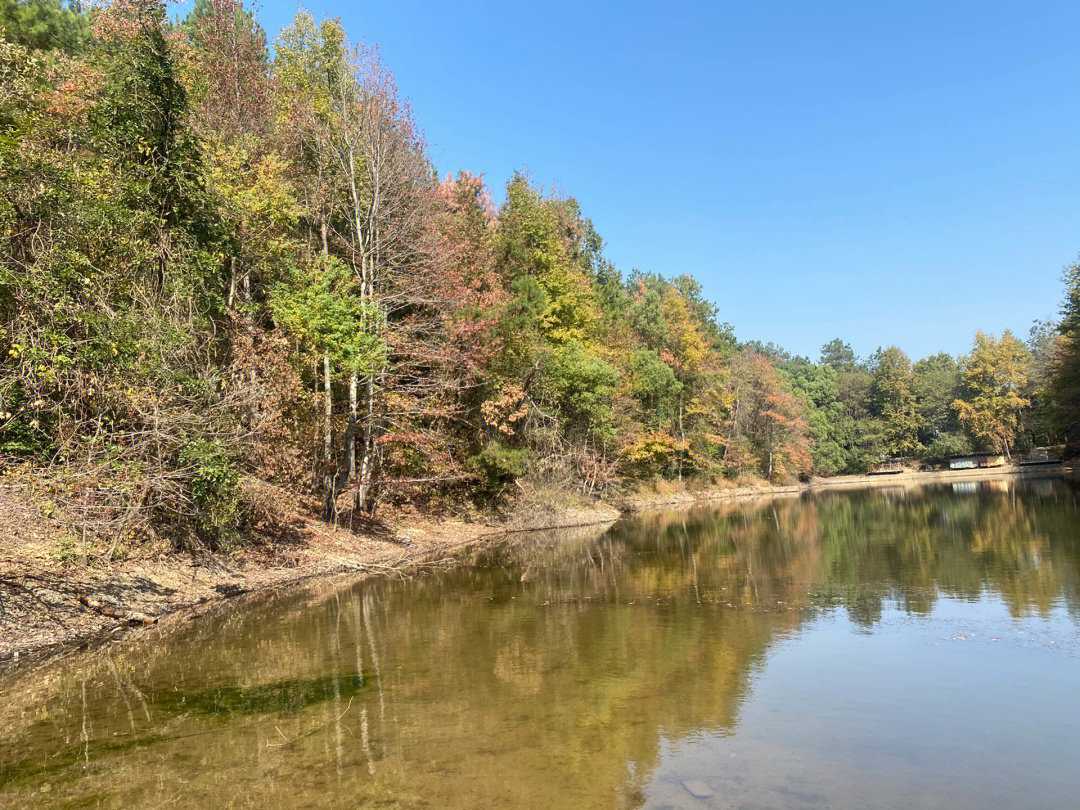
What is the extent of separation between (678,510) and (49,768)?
1470 inches

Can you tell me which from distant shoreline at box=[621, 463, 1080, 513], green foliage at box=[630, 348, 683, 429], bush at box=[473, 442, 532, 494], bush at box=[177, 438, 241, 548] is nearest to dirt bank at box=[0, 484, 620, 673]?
bush at box=[177, 438, 241, 548]

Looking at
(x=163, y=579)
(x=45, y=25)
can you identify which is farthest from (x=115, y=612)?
(x=45, y=25)

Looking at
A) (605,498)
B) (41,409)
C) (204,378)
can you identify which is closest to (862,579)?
(204,378)

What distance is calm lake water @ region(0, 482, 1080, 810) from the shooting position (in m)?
5.23

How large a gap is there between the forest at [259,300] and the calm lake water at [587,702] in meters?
4.60

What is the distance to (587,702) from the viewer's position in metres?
7.05

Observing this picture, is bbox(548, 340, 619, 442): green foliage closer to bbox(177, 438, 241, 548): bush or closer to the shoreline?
the shoreline

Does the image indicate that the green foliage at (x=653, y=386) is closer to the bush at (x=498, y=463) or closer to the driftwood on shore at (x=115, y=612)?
the bush at (x=498, y=463)

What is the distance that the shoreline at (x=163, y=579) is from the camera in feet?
32.2

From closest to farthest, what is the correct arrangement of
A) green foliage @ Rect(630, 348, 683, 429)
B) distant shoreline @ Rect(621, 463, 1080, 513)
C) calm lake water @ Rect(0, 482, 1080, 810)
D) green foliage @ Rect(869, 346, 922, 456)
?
calm lake water @ Rect(0, 482, 1080, 810) < green foliage @ Rect(630, 348, 683, 429) < distant shoreline @ Rect(621, 463, 1080, 513) < green foliage @ Rect(869, 346, 922, 456)

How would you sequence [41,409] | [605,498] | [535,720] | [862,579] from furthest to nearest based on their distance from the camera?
[605,498] → [862,579] → [41,409] → [535,720]

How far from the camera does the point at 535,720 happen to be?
259 inches

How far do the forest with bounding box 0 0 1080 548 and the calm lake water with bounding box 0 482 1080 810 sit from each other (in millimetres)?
4604

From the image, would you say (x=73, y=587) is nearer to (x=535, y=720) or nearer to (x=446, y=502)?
(x=535, y=720)
